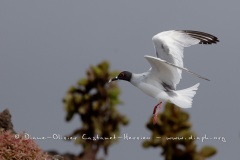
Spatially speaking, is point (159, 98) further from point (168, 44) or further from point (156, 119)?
point (156, 119)

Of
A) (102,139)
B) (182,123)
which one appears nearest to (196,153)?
(182,123)

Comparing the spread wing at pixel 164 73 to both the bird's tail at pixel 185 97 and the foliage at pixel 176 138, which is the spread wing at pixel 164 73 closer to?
the bird's tail at pixel 185 97

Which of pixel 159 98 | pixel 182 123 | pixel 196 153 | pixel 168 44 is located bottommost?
pixel 196 153

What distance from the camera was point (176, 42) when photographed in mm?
13141

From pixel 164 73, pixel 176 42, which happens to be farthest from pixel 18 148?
pixel 176 42

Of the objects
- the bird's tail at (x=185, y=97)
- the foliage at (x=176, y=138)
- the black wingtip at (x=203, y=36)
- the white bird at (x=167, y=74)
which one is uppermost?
the black wingtip at (x=203, y=36)

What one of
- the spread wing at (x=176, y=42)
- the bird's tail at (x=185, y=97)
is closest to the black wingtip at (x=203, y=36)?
the spread wing at (x=176, y=42)

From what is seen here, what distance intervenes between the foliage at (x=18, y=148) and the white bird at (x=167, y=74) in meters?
2.60

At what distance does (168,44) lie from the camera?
1279 cm

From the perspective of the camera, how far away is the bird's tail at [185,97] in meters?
11.3

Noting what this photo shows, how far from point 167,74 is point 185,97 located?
71cm

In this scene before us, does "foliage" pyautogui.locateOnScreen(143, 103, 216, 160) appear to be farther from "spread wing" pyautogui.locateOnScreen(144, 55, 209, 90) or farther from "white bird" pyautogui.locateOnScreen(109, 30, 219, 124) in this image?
"spread wing" pyautogui.locateOnScreen(144, 55, 209, 90)

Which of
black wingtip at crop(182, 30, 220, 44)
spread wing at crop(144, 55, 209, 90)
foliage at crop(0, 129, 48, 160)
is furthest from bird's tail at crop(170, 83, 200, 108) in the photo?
foliage at crop(0, 129, 48, 160)

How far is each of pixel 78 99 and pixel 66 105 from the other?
6.1 inches
